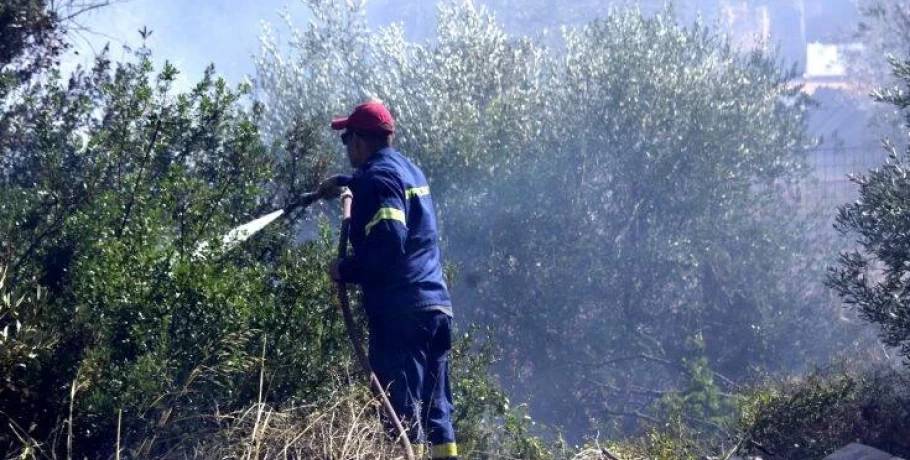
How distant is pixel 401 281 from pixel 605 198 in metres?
11.1

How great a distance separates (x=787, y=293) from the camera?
16500mm

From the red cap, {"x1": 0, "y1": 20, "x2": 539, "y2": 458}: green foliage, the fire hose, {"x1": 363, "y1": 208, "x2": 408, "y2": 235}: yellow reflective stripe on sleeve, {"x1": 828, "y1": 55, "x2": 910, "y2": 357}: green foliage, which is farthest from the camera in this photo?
{"x1": 828, "y1": 55, "x2": 910, "y2": 357}: green foliage

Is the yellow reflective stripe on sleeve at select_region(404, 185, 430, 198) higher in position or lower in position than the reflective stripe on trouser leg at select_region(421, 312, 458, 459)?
higher

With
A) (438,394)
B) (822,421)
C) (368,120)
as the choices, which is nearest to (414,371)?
(438,394)

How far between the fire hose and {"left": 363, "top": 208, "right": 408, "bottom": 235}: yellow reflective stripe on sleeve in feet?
0.83

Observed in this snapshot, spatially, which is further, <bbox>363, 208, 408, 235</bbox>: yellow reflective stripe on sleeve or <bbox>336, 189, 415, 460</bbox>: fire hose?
<bbox>363, 208, 408, 235</bbox>: yellow reflective stripe on sleeve

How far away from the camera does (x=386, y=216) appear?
15.9 feet

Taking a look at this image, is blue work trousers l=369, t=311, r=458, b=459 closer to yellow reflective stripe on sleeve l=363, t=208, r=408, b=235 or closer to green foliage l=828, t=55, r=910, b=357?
yellow reflective stripe on sleeve l=363, t=208, r=408, b=235

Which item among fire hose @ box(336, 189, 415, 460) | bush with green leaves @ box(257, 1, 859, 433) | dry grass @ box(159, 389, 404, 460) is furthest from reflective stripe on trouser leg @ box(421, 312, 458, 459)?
bush with green leaves @ box(257, 1, 859, 433)

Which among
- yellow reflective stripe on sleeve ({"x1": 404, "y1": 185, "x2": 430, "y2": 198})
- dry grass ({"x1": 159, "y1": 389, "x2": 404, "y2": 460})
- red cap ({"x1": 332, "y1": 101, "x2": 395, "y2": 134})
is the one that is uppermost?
red cap ({"x1": 332, "y1": 101, "x2": 395, "y2": 134})

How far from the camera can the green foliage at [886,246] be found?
21.5 feet

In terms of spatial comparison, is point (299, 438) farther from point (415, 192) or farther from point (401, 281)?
point (415, 192)

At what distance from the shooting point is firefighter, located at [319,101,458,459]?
4879 mm

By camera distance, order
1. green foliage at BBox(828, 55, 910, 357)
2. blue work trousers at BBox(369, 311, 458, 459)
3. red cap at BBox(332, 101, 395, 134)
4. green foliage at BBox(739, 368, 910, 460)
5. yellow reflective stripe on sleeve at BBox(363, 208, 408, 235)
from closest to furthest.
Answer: yellow reflective stripe on sleeve at BBox(363, 208, 408, 235) < blue work trousers at BBox(369, 311, 458, 459) < red cap at BBox(332, 101, 395, 134) < green foliage at BBox(739, 368, 910, 460) < green foliage at BBox(828, 55, 910, 357)
